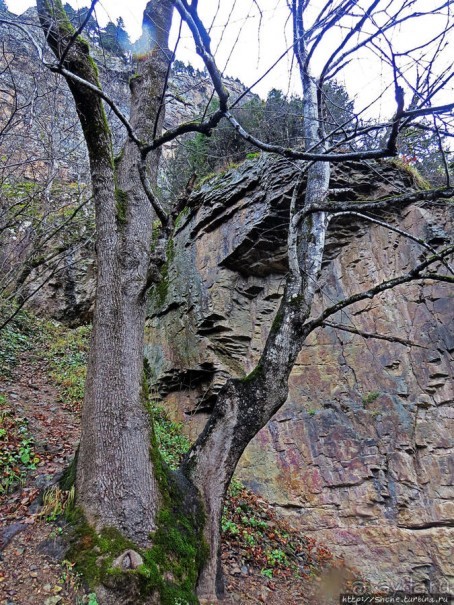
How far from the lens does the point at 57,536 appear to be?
9.62 feet

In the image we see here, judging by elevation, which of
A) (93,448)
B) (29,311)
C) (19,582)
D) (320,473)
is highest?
(29,311)

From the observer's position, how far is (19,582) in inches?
107

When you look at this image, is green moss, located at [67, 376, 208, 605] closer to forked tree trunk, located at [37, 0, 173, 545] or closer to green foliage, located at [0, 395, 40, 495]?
forked tree trunk, located at [37, 0, 173, 545]

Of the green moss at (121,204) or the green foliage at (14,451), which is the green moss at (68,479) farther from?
the green moss at (121,204)

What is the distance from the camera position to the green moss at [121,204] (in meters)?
3.80

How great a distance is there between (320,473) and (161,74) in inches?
259

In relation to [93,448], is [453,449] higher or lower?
lower

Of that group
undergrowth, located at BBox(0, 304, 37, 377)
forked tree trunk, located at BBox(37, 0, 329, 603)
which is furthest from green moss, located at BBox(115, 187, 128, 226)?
undergrowth, located at BBox(0, 304, 37, 377)

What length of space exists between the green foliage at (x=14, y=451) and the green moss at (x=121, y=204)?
2.85 meters

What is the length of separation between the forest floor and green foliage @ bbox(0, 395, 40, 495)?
Result: 11mm

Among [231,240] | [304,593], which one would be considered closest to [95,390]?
[304,593]

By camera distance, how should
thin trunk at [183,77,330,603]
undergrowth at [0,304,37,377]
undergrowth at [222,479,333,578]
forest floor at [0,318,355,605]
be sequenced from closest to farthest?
forest floor at [0,318,355,605] < thin trunk at [183,77,330,603] < undergrowth at [222,479,333,578] < undergrowth at [0,304,37,377]

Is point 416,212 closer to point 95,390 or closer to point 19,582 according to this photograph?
point 95,390

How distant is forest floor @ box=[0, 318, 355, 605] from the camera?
272cm
